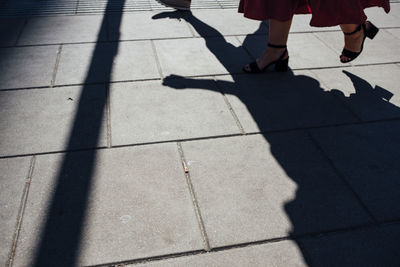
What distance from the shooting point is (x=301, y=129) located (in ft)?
9.60

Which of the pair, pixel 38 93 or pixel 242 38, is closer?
pixel 38 93

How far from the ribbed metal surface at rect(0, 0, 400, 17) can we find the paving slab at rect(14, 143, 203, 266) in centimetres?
306

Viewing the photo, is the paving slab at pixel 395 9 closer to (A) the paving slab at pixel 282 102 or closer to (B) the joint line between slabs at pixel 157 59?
(A) the paving slab at pixel 282 102

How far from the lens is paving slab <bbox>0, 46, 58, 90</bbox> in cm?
332

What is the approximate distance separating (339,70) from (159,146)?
219 cm

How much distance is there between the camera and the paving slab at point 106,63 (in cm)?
346

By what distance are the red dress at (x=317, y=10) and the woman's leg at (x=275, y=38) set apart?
198 millimetres

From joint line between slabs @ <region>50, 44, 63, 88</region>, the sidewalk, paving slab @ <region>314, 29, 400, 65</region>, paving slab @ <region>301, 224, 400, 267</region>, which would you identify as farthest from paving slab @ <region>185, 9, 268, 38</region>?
paving slab @ <region>301, 224, 400, 267</region>

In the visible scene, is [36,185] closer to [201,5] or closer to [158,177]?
[158,177]

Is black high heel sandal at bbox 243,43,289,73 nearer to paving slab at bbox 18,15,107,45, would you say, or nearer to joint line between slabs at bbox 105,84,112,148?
joint line between slabs at bbox 105,84,112,148

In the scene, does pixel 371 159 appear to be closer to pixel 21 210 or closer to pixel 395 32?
pixel 21 210

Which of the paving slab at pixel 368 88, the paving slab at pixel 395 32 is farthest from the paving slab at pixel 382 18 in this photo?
the paving slab at pixel 368 88

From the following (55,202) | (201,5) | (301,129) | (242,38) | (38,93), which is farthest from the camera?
(201,5)

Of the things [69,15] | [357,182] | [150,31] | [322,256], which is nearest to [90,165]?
[322,256]
